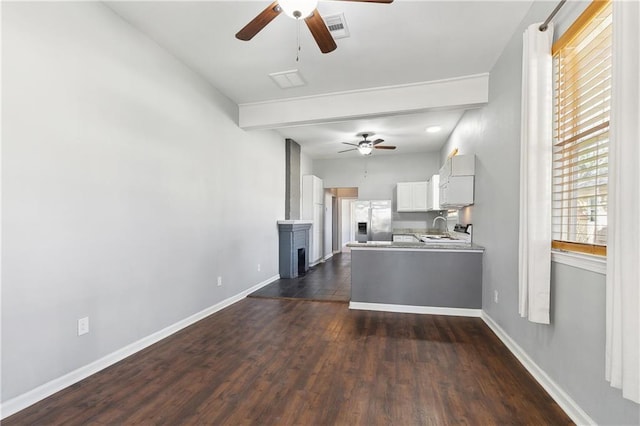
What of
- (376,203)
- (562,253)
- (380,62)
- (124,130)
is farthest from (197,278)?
(376,203)

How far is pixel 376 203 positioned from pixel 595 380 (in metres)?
6.09

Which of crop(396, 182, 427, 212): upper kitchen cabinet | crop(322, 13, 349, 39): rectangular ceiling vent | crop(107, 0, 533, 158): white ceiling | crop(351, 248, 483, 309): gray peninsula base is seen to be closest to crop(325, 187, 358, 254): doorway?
crop(396, 182, 427, 212): upper kitchen cabinet

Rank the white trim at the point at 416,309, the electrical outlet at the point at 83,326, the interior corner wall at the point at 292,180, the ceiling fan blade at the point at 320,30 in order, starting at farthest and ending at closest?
the interior corner wall at the point at 292,180 < the white trim at the point at 416,309 < the electrical outlet at the point at 83,326 < the ceiling fan blade at the point at 320,30

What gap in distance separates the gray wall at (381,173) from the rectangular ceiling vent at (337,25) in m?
5.30

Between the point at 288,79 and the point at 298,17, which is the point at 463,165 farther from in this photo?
the point at 298,17

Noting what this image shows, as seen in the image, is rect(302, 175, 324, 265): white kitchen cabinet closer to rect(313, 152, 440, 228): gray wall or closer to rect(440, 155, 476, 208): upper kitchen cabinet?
rect(313, 152, 440, 228): gray wall

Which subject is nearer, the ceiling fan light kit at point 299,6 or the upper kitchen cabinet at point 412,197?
the ceiling fan light kit at point 299,6

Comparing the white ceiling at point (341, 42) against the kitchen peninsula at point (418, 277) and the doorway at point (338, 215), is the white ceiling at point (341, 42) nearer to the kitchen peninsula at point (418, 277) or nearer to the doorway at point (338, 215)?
the kitchen peninsula at point (418, 277)

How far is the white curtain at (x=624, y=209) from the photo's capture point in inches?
47.0

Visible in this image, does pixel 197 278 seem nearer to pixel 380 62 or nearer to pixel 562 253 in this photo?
pixel 380 62

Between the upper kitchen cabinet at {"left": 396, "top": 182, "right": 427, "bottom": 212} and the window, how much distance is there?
5.19 m

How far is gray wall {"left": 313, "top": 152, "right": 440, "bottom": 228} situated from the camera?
25.1 ft

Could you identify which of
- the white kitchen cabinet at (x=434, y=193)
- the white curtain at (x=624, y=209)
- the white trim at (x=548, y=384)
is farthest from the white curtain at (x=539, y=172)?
the white kitchen cabinet at (x=434, y=193)

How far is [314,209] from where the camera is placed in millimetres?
7672
